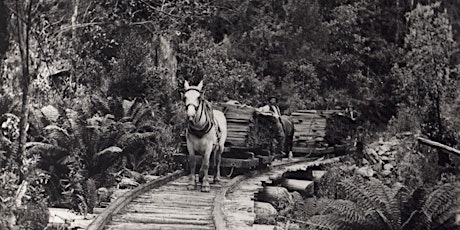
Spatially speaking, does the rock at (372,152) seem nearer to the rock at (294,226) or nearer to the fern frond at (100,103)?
the rock at (294,226)

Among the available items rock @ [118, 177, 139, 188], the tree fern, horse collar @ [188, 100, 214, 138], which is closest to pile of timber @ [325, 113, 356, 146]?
horse collar @ [188, 100, 214, 138]

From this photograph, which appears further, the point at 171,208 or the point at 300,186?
the point at 300,186

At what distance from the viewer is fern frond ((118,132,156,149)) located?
7965 mm

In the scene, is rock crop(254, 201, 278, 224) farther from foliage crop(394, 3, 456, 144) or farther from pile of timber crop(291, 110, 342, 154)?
pile of timber crop(291, 110, 342, 154)

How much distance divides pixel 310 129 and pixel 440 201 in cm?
587

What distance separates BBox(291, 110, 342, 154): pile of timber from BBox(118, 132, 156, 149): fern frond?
282cm

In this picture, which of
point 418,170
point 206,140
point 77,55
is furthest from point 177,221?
point 77,55

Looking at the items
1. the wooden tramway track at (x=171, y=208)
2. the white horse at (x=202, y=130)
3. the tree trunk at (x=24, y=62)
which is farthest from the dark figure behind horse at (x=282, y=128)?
the tree trunk at (x=24, y=62)

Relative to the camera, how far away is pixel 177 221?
5512 mm

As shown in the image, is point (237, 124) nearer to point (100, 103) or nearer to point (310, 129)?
point (100, 103)

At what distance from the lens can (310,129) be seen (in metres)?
11.0

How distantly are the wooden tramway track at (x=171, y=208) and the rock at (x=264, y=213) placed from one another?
0.13m

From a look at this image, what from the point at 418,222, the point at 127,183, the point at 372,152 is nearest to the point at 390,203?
the point at 418,222

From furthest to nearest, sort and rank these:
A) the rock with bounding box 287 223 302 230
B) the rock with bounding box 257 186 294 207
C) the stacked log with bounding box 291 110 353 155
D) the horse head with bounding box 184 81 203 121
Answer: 1. the stacked log with bounding box 291 110 353 155
2. the rock with bounding box 257 186 294 207
3. the horse head with bounding box 184 81 203 121
4. the rock with bounding box 287 223 302 230
